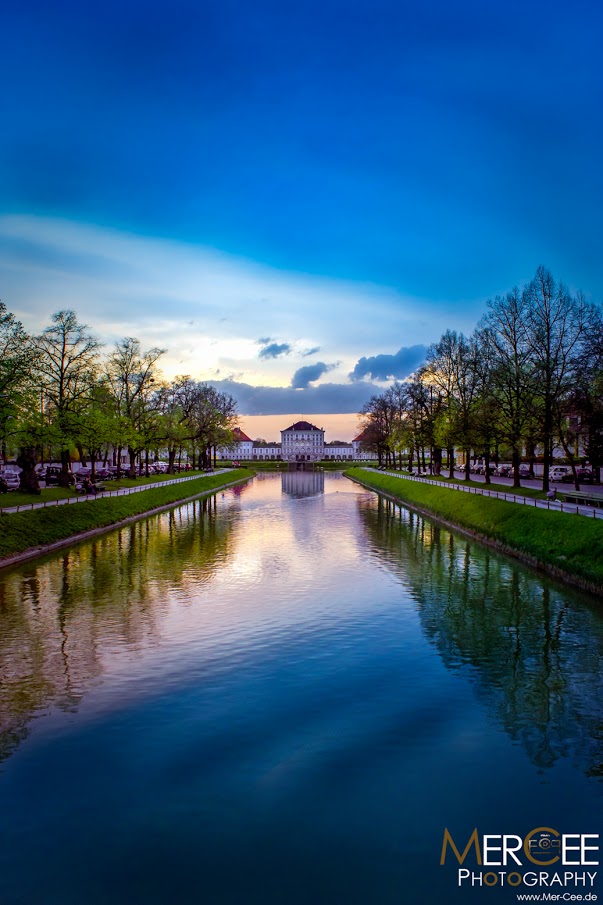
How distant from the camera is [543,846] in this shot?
27.3 ft

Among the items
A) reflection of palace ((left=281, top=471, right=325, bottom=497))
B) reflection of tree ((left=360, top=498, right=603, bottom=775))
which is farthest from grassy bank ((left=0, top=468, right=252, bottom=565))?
reflection of palace ((left=281, top=471, right=325, bottom=497))

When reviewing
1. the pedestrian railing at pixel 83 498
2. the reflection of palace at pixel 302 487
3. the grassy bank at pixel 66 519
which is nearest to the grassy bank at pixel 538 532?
the grassy bank at pixel 66 519

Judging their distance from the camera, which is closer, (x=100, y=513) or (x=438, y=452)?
(x=100, y=513)

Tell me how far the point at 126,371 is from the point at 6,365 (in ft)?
104

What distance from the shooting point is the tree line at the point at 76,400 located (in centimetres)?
3953

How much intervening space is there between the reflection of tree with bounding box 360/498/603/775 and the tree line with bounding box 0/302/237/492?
913 inches

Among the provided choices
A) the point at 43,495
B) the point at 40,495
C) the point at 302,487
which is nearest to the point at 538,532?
the point at 40,495

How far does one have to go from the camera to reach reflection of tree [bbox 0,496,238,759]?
13.3 meters

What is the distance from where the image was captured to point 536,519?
96.4 ft

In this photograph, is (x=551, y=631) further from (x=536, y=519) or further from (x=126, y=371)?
(x=126, y=371)

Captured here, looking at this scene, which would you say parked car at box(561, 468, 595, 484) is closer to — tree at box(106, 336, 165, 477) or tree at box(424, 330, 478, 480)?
tree at box(424, 330, 478, 480)

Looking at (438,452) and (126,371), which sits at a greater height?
(126,371)

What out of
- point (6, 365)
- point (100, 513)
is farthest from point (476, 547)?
point (6, 365)

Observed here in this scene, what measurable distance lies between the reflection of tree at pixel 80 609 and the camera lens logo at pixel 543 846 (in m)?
8.22
